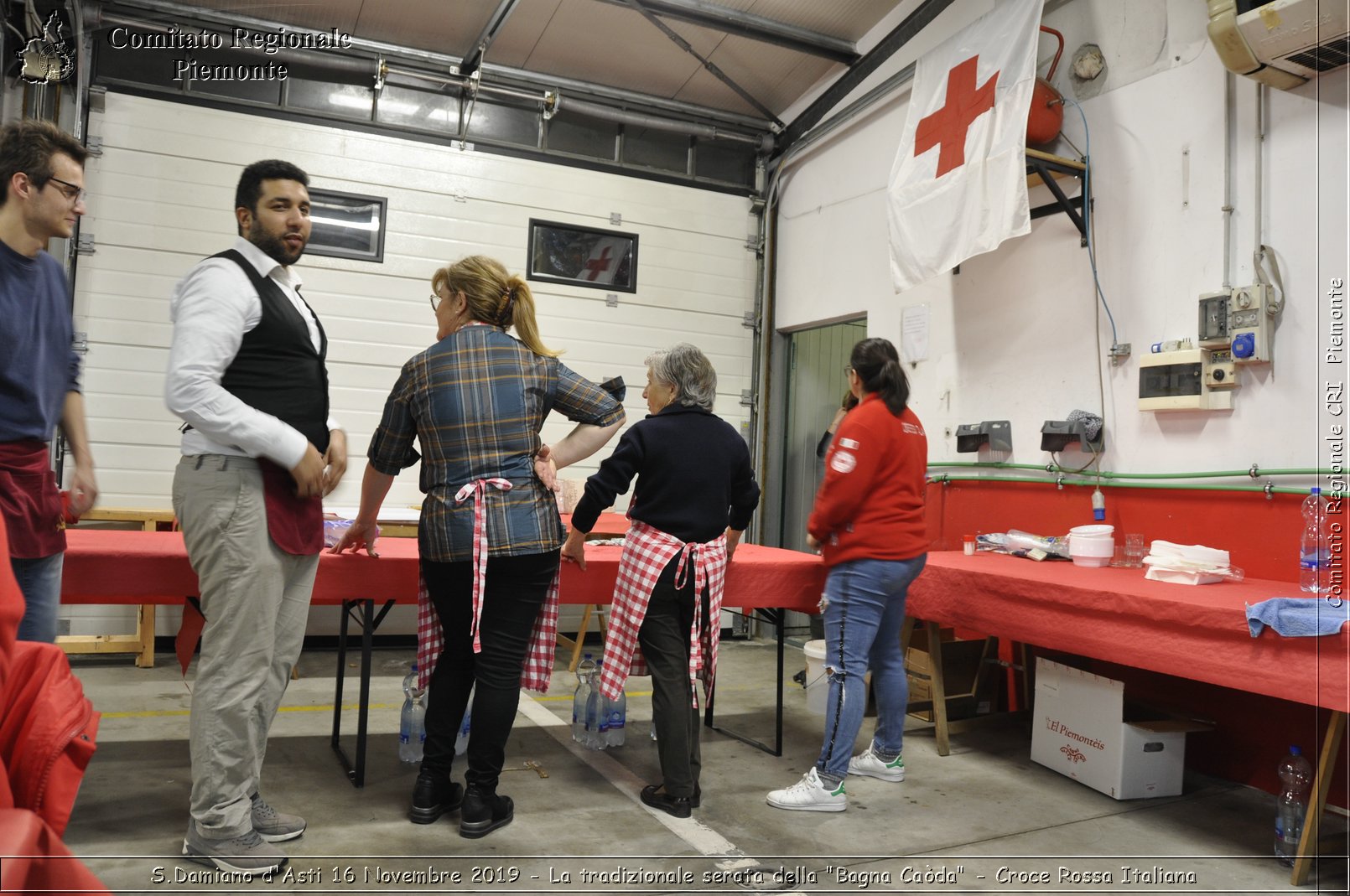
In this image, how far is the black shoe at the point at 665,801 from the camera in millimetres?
3037

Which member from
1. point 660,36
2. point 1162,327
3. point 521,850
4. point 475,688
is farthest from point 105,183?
point 1162,327

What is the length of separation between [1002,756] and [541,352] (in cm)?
259

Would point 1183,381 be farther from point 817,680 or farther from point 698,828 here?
point 698,828

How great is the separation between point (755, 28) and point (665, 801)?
15.6ft

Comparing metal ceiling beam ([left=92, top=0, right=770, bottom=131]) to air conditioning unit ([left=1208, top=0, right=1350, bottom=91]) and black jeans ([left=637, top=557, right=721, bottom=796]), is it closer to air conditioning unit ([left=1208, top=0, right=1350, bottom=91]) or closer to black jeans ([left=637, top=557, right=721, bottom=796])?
air conditioning unit ([left=1208, top=0, right=1350, bottom=91])

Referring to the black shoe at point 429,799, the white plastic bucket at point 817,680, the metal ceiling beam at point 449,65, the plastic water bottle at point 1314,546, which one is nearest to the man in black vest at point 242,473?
the black shoe at point 429,799

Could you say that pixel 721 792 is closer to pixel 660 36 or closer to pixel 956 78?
pixel 956 78

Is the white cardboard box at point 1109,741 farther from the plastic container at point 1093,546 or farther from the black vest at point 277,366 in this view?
the black vest at point 277,366

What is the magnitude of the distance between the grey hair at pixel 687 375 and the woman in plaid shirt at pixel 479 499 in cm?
32

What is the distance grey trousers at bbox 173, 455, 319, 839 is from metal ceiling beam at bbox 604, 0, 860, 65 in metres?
4.38

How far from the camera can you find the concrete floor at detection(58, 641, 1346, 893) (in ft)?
8.32

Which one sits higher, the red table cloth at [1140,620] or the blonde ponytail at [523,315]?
the blonde ponytail at [523,315]

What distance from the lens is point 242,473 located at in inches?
91.8

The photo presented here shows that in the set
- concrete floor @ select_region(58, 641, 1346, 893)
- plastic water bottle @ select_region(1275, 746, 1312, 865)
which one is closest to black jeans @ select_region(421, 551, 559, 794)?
concrete floor @ select_region(58, 641, 1346, 893)
